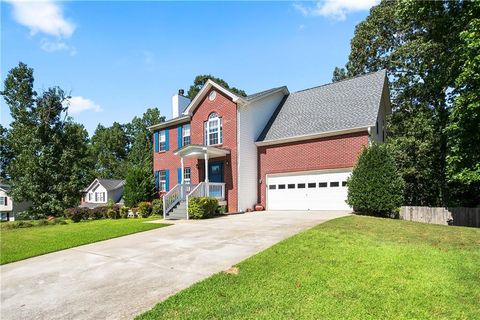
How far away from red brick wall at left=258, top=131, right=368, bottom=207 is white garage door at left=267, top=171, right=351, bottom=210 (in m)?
0.40

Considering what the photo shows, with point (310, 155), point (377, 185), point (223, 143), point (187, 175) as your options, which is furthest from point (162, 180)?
point (377, 185)

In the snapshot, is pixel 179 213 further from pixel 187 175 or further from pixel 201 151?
pixel 187 175

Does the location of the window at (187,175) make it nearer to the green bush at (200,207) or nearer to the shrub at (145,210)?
the shrub at (145,210)

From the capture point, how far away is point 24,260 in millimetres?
8648

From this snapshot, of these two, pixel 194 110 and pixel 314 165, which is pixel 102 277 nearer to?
pixel 314 165

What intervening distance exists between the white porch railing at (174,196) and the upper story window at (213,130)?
343 cm

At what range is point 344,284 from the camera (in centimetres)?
552

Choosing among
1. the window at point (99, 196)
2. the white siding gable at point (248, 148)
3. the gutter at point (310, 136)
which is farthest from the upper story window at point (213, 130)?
the window at point (99, 196)

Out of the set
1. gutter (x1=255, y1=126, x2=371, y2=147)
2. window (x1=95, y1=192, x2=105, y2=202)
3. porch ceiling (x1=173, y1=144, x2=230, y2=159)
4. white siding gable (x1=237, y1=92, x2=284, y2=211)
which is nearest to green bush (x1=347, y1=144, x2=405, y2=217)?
gutter (x1=255, y1=126, x2=371, y2=147)

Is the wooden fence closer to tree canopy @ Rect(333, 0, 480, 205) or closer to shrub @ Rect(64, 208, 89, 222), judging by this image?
tree canopy @ Rect(333, 0, 480, 205)

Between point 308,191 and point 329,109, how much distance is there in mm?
5278

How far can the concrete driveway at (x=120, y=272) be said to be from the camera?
5.18 m

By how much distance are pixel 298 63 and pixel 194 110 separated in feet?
27.1

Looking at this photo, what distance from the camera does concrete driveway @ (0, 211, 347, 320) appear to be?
17.0 feet
